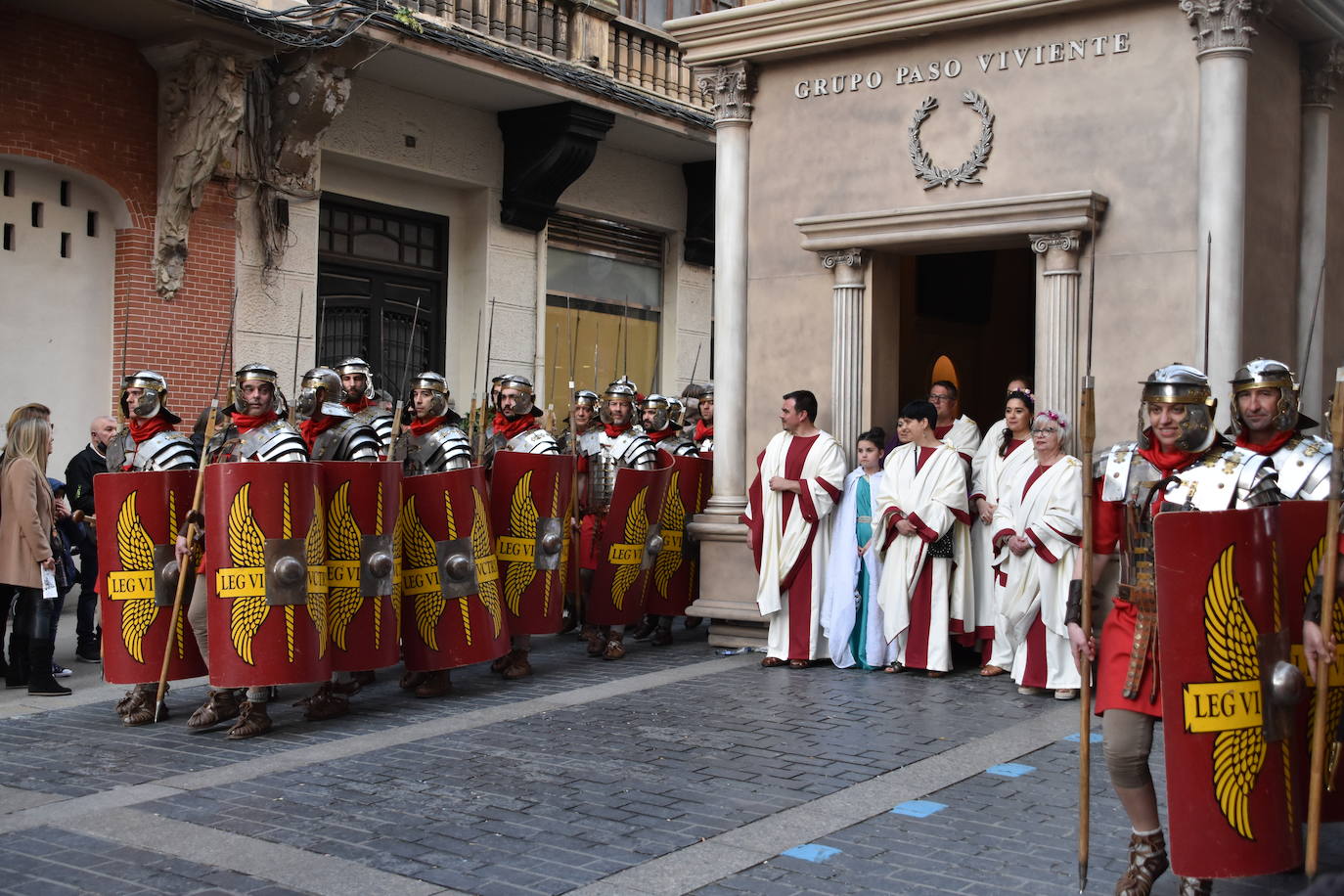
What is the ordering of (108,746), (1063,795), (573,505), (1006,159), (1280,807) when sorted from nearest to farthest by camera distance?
(1280,807)
(1063,795)
(108,746)
(1006,159)
(573,505)

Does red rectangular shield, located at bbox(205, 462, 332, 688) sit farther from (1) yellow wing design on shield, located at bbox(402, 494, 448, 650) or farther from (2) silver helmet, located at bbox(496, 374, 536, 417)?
(2) silver helmet, located at bbox(496, 374, 536, 417)

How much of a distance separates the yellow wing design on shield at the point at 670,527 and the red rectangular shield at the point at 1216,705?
21.1 ft

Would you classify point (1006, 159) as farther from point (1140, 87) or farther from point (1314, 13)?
point (1314, 13)

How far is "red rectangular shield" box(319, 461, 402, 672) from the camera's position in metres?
7.57

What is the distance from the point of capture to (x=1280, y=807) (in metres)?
4.37

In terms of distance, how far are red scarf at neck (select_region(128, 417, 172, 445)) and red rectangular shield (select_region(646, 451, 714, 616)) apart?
12.5 feet

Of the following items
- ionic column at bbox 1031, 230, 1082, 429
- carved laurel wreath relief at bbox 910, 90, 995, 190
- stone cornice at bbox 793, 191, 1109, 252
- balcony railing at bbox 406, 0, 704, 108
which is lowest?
ionic column at bbox 1031, 230, 1082, 429

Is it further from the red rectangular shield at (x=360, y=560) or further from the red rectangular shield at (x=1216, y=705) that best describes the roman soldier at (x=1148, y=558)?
the red rectangular shield at (x=360, y=560)

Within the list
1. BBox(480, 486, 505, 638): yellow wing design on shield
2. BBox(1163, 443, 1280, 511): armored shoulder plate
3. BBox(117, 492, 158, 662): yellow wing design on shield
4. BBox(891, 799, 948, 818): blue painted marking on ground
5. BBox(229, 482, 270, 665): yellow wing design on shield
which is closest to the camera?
BBox(1163, 443, 1280, 511): armored shoulder plate

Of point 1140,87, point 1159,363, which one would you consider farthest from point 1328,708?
point 1140,87

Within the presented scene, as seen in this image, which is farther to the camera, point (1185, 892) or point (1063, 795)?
point (1063, 795)

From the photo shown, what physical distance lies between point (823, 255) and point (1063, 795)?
4997 mm

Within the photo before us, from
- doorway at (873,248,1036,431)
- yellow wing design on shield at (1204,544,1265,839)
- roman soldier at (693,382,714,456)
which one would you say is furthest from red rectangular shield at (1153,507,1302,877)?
roman soldier at (693,382,714,456)

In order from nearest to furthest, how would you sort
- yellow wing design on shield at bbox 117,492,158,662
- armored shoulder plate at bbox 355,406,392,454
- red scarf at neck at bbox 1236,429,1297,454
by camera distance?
red scarf at neck at bbox 1236,429,1297,454, yellow wing design on shield at bbox 117,492,158,662, armored shoulder plate at bbox 355,406,392,454
